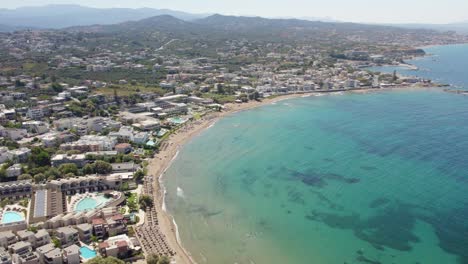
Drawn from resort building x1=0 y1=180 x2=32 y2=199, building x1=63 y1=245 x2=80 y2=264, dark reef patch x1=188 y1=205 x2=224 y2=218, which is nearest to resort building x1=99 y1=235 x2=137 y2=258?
building x1=63 y1=245 x2=80 y2=264

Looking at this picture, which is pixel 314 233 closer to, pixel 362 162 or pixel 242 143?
pixel 362 162

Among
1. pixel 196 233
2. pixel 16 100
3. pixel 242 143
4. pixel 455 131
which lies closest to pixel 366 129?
pixel 455 131

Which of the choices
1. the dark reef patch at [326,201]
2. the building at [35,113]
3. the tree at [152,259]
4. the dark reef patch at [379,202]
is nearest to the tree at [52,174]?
the tree at [152,259]

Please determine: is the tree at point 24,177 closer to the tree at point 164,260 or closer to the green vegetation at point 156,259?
the green vegetation at point 156,259

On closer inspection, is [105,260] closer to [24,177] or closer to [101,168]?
[101,168]

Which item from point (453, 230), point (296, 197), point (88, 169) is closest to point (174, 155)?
point (88, 169)

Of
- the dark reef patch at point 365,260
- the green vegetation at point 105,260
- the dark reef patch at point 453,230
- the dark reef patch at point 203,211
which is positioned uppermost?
the green vegetation at point 105,260
